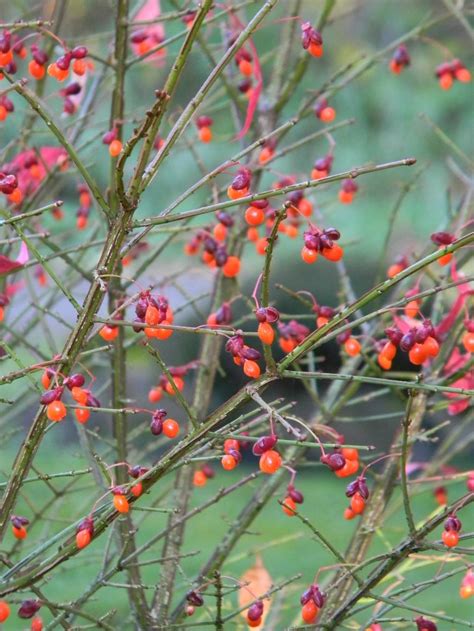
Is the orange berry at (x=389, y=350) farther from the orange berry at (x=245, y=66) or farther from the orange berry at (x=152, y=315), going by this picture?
the orange berry at (x=245, y=66)

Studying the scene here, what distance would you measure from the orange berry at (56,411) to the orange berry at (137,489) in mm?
152

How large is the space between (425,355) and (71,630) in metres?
0.59

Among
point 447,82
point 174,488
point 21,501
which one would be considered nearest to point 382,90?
point 21,501

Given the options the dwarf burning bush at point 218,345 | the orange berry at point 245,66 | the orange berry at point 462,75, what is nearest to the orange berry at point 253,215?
the dwarf burning bush at point 218,345

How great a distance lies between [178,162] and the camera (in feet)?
22.0

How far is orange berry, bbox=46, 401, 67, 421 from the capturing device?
120 centimetres

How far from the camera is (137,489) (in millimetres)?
1307

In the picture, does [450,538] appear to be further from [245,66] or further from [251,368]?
[245,66]

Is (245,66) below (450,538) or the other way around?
the other way around

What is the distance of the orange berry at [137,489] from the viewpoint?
1.30 metres

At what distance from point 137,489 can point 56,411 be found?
0.56 ft

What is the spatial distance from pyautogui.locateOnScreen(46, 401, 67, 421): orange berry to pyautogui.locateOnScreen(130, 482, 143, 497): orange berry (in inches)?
6.0

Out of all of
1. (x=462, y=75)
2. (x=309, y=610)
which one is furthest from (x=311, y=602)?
(x=462, y=75)

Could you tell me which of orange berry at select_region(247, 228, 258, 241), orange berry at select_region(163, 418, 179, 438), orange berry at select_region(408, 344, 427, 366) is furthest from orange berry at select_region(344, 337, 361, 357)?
orange berry at select_region(247, 228, 258, 241)
